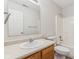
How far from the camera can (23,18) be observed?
210 cm

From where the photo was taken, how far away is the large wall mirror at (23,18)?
1.77 metres

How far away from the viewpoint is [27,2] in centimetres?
219

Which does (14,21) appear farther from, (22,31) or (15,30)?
(22,31)

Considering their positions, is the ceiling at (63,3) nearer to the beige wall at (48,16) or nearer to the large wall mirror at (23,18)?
the beige wall at (48,16)

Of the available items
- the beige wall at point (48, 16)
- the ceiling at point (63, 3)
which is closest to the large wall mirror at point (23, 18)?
the beige wall at point (48, 16)

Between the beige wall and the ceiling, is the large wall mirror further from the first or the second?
the ceiling

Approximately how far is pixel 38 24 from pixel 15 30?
0.89 m

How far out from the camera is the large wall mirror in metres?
1.77

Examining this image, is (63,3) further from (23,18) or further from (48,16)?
(23,18)

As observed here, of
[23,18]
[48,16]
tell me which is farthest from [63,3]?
[23,18]

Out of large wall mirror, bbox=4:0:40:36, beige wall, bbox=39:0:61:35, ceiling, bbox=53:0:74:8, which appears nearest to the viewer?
large wall mirror, bbox=4:0:40:36

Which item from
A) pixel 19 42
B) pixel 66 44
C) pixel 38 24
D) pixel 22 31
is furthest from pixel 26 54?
pixel 66 44

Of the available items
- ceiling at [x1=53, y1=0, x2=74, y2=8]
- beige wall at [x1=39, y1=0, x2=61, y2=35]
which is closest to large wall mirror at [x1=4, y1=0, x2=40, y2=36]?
beige wall at [x1=39, y1=0, x2=61, y2=35]
